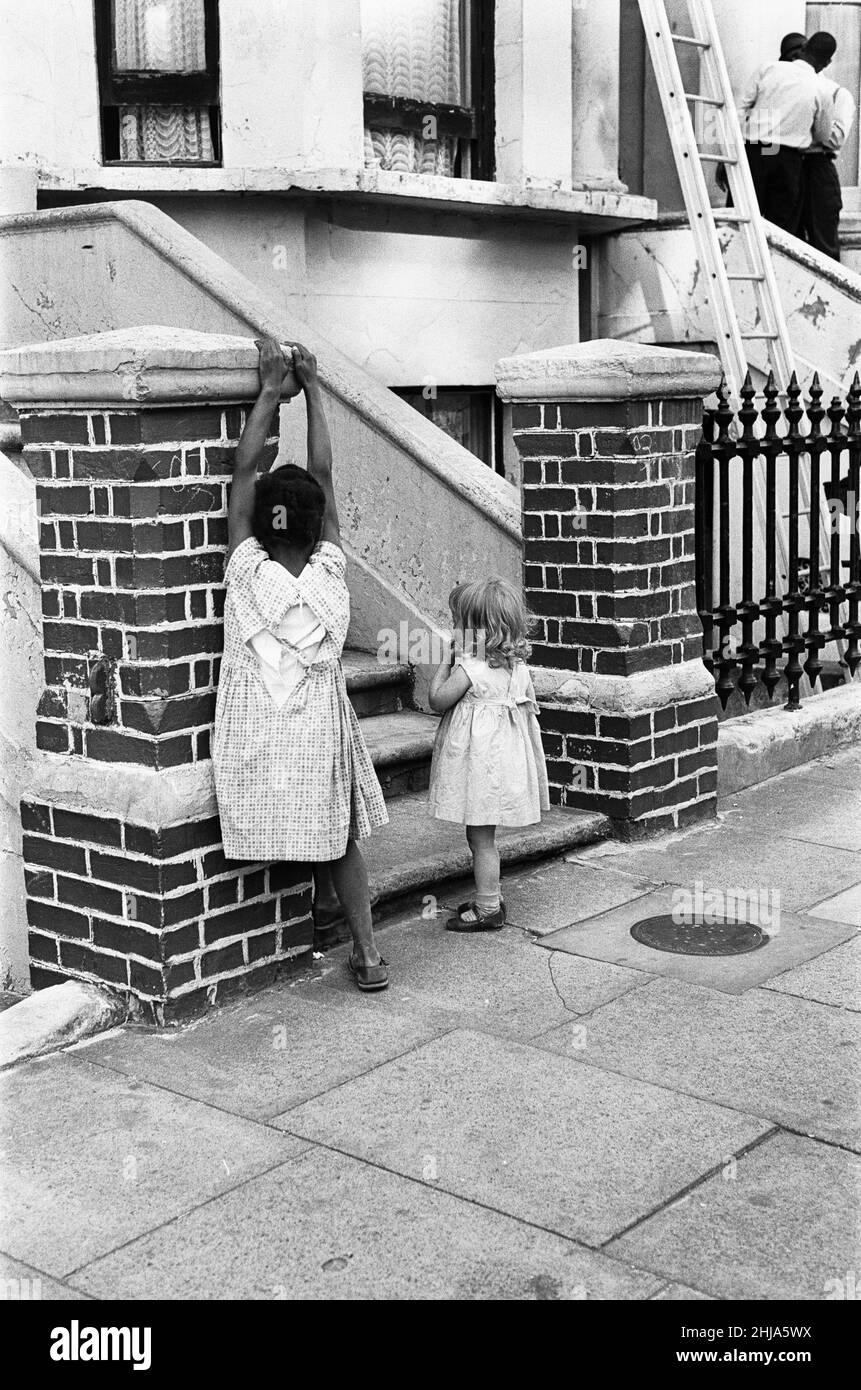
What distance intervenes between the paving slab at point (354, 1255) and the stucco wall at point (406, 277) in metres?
5.76

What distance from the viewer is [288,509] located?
14.7 ft

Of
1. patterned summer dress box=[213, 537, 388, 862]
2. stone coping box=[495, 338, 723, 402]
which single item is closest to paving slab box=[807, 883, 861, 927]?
patterned summer dress box=[213, 537, 388, 862]

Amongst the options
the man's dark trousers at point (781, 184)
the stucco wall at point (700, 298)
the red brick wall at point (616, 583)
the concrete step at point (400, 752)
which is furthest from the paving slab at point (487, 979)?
the man's dark trousers at point (781, 184)

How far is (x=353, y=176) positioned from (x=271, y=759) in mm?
4860

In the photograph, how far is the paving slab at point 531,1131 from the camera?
11.7 ft

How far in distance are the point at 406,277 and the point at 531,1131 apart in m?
6.33

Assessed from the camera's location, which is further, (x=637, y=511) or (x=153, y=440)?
(x=637, y=511)

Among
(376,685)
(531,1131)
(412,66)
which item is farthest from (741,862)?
(412,66)

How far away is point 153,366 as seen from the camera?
4320mm

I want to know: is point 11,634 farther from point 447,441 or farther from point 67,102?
point 67,102

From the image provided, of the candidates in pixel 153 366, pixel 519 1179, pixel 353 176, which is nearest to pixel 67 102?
pixel 353 176

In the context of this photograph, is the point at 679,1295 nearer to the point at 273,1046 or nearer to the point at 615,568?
the point at 273,1046

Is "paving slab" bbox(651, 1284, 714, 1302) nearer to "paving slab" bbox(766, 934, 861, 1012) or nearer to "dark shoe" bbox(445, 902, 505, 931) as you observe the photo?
"paving slab" bbox(766, 934, 861, 1012)

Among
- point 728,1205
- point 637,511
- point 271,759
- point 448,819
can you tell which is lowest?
point 728,1205
